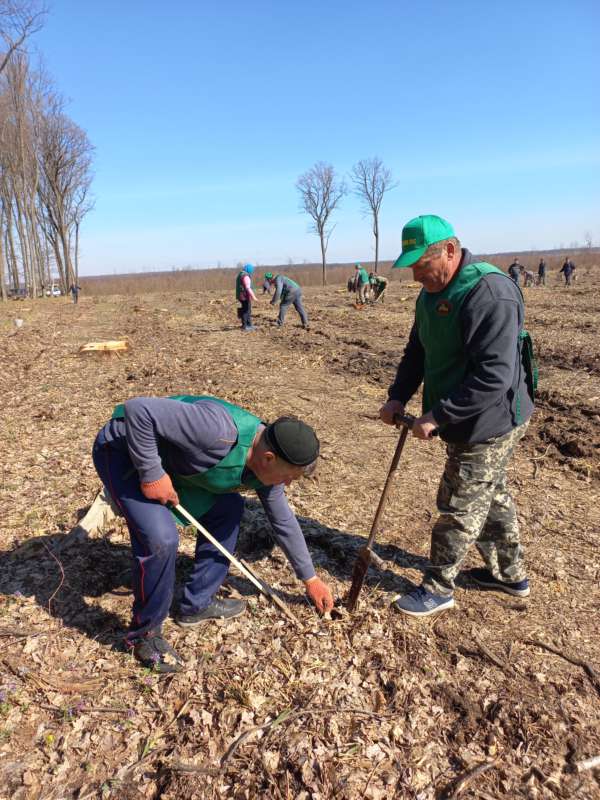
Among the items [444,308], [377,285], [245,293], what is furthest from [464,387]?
[377,285]

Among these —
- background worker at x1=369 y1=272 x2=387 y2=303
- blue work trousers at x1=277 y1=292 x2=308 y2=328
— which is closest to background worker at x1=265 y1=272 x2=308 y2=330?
blue work trousers at x1=277 y1=292 x2=308 y2=328

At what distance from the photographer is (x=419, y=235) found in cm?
284

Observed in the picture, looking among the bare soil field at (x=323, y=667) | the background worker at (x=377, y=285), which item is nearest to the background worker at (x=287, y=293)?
the background worker at (x=377, y=285)

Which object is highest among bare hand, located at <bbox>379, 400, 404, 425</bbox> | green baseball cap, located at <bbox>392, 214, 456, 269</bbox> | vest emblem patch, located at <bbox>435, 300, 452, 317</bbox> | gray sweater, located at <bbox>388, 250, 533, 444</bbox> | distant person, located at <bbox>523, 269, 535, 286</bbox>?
distant person, located at <bbox>523, 269, 535, 286</bbox>

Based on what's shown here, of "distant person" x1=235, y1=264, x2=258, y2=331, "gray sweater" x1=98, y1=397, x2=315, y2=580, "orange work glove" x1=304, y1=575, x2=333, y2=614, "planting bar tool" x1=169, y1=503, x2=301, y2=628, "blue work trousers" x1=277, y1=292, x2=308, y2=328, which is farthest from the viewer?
"blue work trousers" x1=277, y1=292, x2=308, y2=328

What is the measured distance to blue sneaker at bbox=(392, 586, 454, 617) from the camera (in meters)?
3.29

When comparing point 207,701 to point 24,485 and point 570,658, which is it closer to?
point 570,658

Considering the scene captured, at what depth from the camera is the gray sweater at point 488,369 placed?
2.74 meters

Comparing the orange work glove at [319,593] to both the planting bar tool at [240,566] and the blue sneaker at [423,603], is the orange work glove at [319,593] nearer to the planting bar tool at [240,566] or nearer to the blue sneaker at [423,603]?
the planting bar tool at [240,566]

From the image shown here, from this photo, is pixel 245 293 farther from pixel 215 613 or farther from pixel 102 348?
pixel 215 613

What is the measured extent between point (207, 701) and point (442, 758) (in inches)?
45.0

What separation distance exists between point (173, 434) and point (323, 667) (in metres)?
1.51

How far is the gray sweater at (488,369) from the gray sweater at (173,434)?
1.12 meters

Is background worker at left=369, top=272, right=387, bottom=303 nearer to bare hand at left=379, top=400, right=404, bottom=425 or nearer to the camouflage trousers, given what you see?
bare hand at left=379, top=400, right=404, bottom=425
